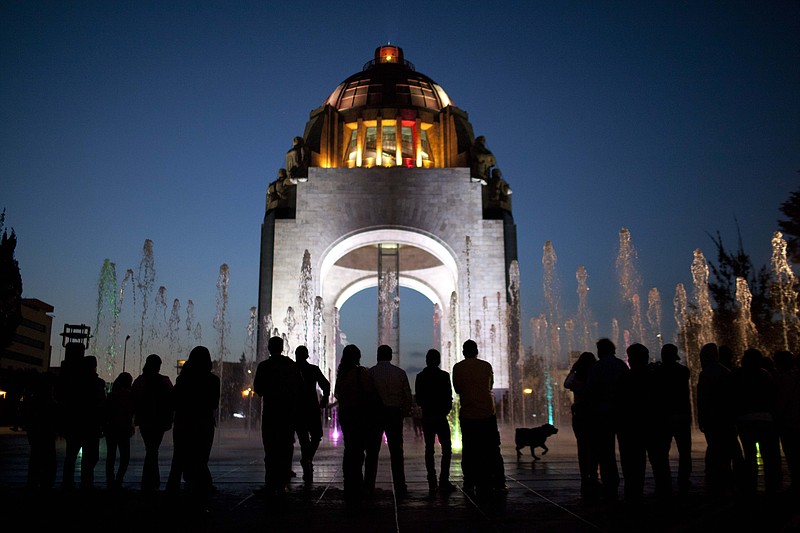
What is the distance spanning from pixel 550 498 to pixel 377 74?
30.5 meters

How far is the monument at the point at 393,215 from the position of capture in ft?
85.9

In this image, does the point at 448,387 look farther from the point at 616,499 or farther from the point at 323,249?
the point at 323,249

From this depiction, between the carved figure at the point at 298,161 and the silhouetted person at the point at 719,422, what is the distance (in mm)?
23331

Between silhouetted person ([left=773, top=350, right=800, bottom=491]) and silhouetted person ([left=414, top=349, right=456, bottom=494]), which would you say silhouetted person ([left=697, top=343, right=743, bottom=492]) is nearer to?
silhouetted person ([left=773, top=350, right=800, bottom=491])

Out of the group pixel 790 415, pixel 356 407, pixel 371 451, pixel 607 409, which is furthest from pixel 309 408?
pixel 790 415

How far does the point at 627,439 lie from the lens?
17.2 ft

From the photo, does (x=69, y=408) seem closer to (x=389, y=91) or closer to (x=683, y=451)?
(x=683, y=451)

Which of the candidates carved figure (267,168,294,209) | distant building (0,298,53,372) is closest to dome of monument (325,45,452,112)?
carved figure (267,168,294,209)

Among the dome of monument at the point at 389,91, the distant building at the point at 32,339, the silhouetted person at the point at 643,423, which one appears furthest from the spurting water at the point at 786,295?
the distant building at the point at 32,339

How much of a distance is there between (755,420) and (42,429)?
6.44 metres

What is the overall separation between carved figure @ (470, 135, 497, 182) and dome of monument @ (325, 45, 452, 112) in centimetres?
357

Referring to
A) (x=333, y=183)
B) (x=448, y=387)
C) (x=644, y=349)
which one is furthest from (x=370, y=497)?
(x=333, y=183)

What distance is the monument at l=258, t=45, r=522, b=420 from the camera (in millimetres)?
26172

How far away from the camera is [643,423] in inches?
207
